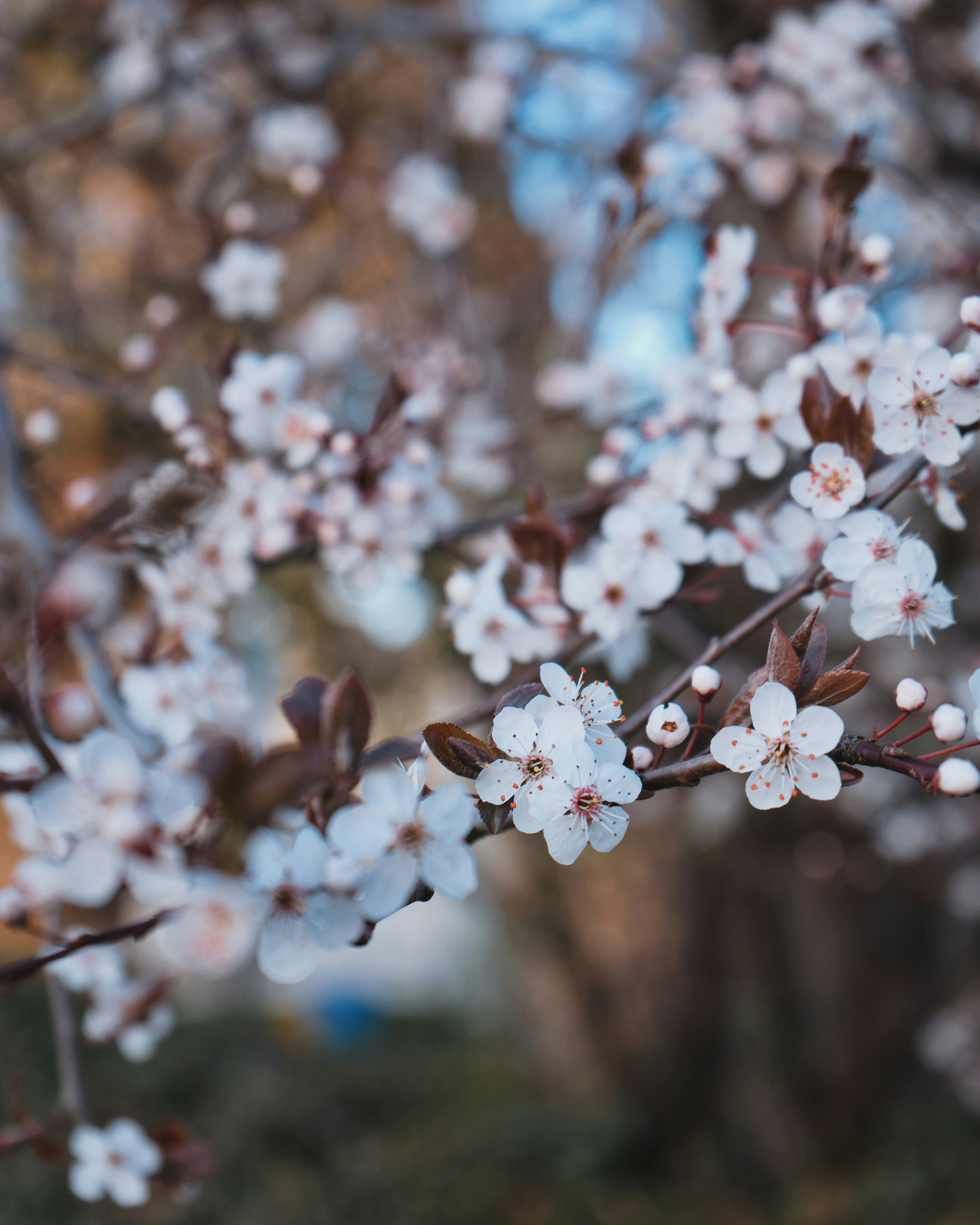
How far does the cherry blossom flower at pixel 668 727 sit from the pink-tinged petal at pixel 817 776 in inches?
3.8

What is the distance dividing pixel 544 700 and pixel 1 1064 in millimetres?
4728

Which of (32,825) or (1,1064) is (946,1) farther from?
(1,1064)

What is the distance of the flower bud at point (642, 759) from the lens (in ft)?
2.36

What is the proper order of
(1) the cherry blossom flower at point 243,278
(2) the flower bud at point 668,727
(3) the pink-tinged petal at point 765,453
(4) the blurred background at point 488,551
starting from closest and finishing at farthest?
1. (2) the flower bud at point 668,727
2. (3) the pink-tinged petal at point 765,453
3. (1) the cherry blossom flower at point 243,278
4. (4) the blurred background at point 488,551

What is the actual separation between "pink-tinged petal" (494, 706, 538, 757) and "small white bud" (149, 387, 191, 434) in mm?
801

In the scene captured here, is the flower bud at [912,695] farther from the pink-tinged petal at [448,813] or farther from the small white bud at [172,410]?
the small white bud at [172,410]

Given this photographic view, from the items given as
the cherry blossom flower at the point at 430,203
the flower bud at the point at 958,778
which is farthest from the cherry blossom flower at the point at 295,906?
the cherry blossom flower at the point at 430,203

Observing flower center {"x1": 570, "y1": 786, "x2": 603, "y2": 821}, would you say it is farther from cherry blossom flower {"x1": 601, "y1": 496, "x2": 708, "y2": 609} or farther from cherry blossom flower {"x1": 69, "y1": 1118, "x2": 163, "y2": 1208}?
cherry blossom flower {"x1": 69, "y1": 1118, "x2": 163, "y2": 1208}

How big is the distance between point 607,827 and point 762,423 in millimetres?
631

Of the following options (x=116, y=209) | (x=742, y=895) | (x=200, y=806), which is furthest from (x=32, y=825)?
(x=742, y=895)

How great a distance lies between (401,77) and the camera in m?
3.94

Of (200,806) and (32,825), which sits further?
(32,825)

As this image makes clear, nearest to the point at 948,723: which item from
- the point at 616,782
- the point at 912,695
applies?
the point at 912,695

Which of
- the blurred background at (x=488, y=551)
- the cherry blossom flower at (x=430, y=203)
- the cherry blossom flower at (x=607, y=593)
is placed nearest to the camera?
the cherry blossom flower at (x=607, y=593)
